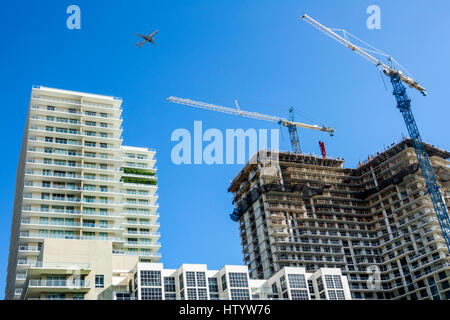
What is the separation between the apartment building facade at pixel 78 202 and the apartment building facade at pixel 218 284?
6.98 meters

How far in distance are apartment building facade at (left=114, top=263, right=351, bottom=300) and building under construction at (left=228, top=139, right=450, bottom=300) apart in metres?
34.0

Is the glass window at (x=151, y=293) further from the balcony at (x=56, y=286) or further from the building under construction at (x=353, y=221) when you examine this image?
the building under construction at (x=353, y=221)

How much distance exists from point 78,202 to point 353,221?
93370 mm

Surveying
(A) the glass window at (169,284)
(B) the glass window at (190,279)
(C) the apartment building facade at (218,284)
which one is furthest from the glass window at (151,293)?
(B) the glass window at (190,279)

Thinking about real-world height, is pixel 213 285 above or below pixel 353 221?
below

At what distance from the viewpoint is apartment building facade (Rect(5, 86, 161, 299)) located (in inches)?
4245

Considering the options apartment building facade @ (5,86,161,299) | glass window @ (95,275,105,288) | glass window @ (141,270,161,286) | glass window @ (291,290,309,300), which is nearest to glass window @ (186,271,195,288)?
glass window @ (141,270,161,286)

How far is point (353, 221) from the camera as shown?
17300 centimetres

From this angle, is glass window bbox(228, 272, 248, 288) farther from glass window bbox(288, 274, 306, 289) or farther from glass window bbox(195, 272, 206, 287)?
glass window bbox(288, 274, 306, 289)

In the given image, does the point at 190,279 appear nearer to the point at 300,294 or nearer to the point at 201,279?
the point at 201,279

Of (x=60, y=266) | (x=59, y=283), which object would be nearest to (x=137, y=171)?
(x=60, y=266)

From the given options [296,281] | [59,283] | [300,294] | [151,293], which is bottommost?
[300,294]
